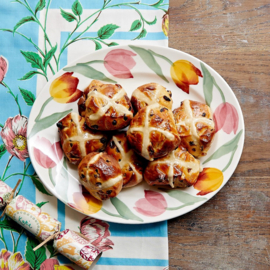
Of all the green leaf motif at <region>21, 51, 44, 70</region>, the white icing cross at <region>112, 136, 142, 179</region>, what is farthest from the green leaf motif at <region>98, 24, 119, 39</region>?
the white icing cross at <region>112, 136, 142, 179</region>

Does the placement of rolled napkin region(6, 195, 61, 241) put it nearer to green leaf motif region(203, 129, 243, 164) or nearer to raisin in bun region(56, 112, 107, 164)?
raisin in bun region(56, 112, 107, 164)

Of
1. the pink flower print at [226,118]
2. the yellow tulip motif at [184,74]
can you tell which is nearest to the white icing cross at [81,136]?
the yellow tulip motif at [184,74]

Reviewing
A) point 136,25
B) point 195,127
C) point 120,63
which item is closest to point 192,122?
point 195,127

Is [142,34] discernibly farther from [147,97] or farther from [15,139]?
[15,139]

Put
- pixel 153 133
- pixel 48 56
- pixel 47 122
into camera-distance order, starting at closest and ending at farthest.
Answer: pixel 153 133, pixel 47 122, pixel 48 56

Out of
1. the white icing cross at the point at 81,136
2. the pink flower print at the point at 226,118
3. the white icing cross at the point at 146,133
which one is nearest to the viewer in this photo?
the white icing cross at the point at 146,133

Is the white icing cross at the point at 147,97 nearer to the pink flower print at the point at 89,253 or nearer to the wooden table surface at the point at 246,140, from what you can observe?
the wooden table surface at the point at 246,140
